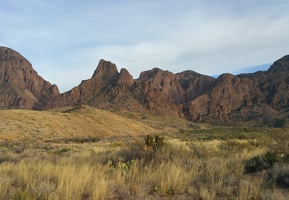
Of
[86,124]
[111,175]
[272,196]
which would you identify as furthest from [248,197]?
[86,124]

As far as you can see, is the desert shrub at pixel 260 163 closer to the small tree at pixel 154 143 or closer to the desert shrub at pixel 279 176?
the desert shrub at pixel 279 176

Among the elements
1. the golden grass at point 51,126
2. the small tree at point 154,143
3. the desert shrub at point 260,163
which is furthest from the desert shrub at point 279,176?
the golden grass at point 51,126

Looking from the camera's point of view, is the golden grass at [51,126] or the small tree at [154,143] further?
the golden grass at [51,126]

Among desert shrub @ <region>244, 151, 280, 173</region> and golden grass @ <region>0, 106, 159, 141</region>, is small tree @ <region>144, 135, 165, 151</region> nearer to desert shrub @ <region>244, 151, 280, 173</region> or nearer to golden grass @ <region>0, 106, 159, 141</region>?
desert shrub @ <region>244, 151, 280, 173</region>

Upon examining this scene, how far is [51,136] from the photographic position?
160 feet

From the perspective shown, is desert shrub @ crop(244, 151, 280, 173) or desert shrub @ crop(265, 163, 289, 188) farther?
desert shrub @ crop(244, 151, 280, 173)

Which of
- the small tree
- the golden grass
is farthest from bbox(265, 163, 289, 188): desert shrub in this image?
the golden grass

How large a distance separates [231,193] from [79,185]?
3474mm

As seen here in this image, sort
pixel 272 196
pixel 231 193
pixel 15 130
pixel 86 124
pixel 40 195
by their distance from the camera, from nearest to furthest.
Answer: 1. pixel 40 195
2. pixel 272 196
3. pixel 231 193
4. pixel 15 130
5. pixel 86 124

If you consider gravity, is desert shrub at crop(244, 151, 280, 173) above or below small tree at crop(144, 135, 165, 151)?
below

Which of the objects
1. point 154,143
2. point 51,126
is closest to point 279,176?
point 154,143

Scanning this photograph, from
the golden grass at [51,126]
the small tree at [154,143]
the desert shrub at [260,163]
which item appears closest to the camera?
the desert shrub at [260,163]

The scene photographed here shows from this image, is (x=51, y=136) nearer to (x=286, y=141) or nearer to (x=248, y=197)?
(x=286, y=141)

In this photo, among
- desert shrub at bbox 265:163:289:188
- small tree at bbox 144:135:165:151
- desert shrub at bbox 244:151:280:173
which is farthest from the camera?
small tree at bbox 144:135:165:151
